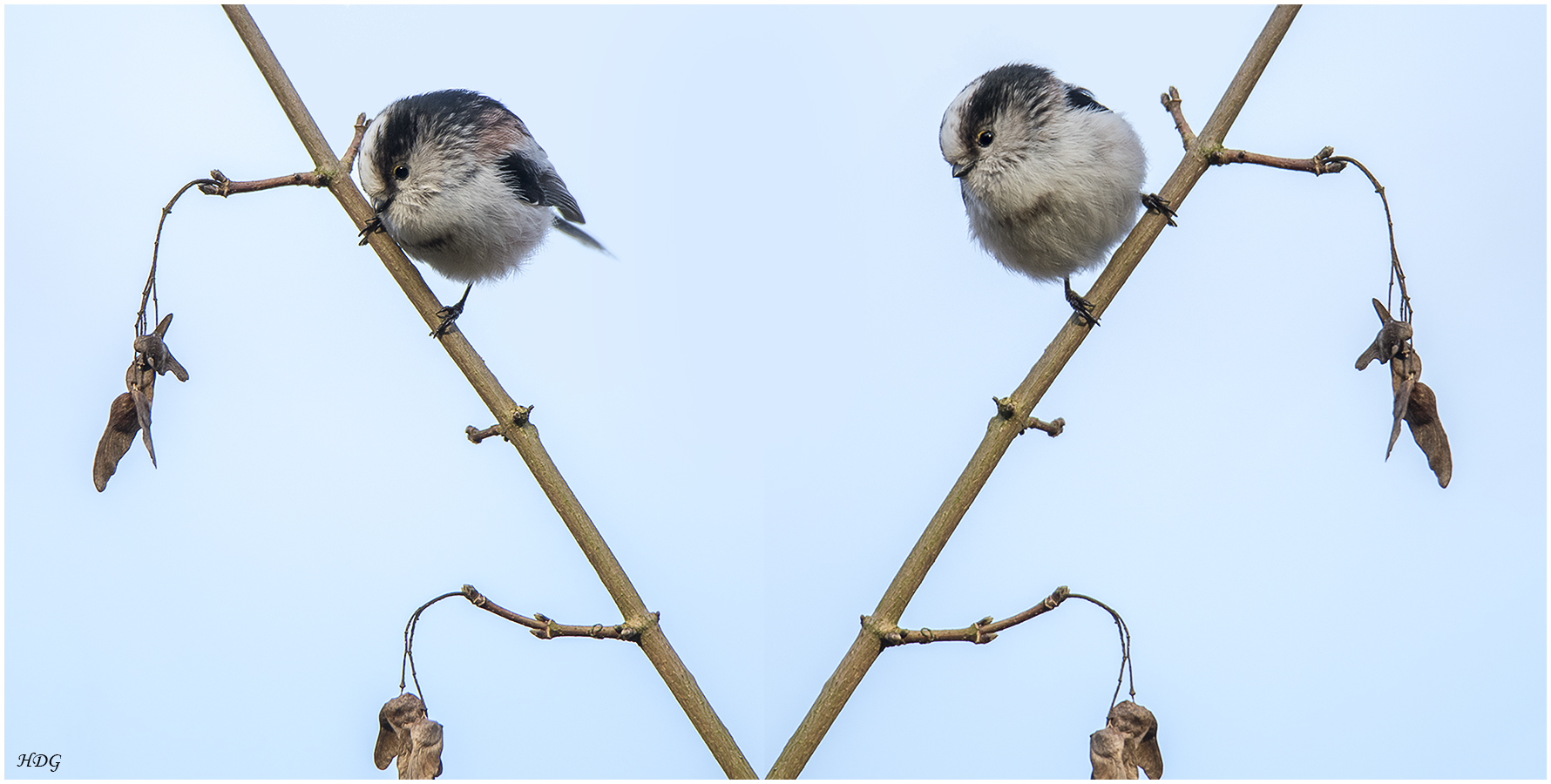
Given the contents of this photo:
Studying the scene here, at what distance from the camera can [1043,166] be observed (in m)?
1.18

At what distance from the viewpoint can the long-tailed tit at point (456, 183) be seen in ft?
3.98

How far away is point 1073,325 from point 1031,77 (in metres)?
0.37

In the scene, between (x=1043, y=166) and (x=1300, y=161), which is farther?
(x=1043, y=166)

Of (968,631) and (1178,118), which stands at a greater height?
(1178,118)

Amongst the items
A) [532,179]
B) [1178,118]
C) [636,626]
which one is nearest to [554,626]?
[636,626]

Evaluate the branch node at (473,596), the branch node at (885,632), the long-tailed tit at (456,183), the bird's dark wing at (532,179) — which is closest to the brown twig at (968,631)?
the branch node at (885,632)

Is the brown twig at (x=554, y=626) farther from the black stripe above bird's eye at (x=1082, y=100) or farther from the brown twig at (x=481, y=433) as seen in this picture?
the black stripe above bird's eye at (x=1082, y=100)

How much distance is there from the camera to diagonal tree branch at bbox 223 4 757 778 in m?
0.99

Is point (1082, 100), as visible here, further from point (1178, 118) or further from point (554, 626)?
point (554, 626)

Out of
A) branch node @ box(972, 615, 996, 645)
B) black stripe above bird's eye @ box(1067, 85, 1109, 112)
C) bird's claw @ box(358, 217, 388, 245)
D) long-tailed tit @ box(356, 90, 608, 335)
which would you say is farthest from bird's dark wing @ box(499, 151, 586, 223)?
branch node @ box(972, 615, 996, 645)

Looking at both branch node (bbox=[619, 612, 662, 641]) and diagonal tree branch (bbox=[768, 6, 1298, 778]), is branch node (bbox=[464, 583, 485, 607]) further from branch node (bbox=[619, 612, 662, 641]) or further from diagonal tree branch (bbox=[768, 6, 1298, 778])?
Answer: diagonal tree branch (bbox=[768, 6, 1298, 778])

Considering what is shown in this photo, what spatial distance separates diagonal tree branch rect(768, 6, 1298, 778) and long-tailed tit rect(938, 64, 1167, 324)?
0.34 ft

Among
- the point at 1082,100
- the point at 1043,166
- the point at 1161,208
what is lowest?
the point at 1161,208

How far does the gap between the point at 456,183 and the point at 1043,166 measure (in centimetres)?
68
